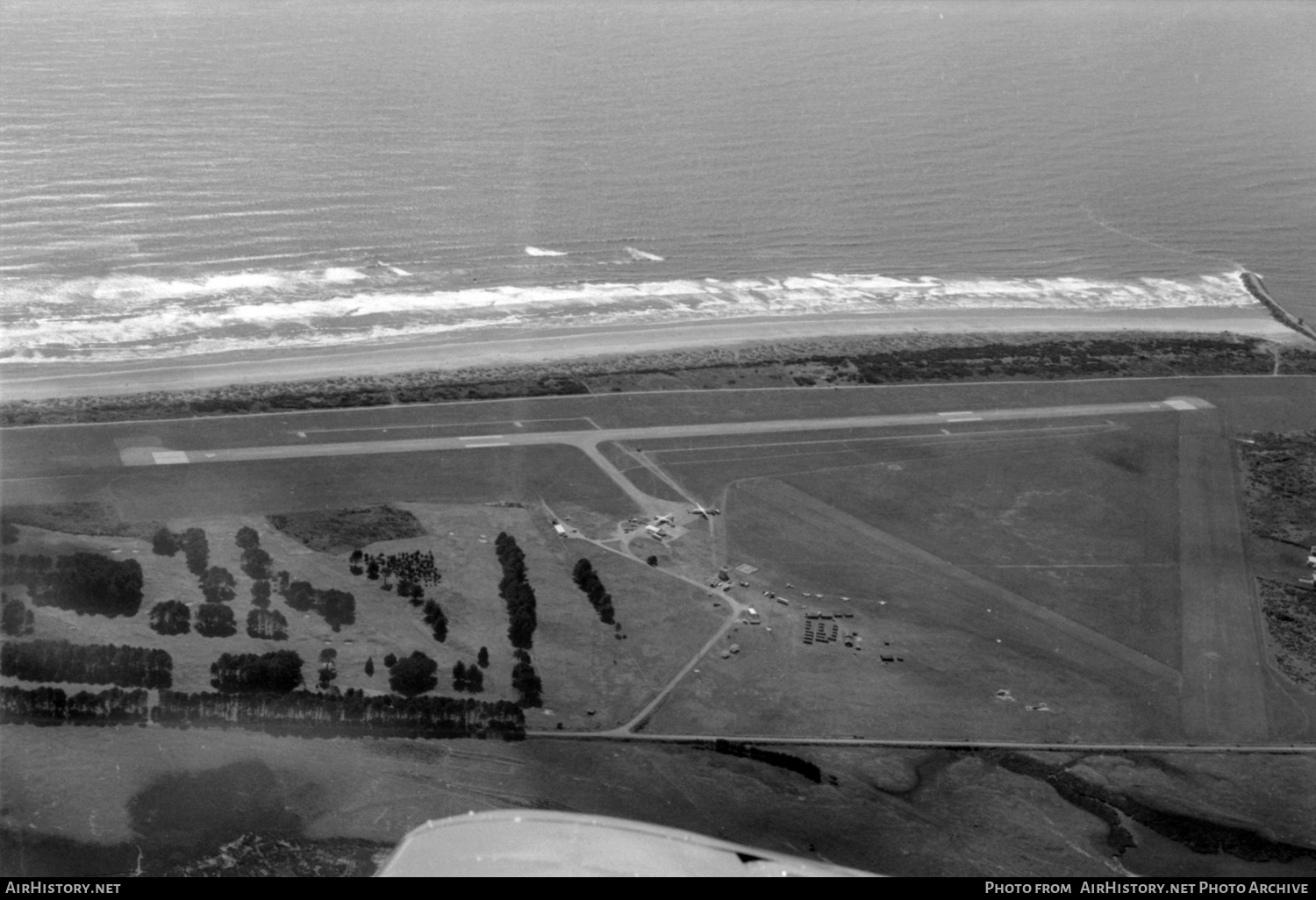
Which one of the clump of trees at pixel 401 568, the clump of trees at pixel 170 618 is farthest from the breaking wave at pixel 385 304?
the clump of trees at pixel 170 618

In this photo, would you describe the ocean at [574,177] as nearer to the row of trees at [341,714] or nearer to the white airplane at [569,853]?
the row of trees at [341,714]

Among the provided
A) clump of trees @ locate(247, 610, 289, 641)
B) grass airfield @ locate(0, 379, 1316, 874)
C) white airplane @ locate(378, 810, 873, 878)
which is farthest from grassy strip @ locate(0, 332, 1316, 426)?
white airplane @ locate(378, 810, 873, 878)

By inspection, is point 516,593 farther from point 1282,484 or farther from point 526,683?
point 1282,484

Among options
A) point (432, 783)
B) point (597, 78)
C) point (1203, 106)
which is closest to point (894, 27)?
point (1203, 106)

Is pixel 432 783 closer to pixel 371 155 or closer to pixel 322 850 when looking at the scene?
pixel 322 850

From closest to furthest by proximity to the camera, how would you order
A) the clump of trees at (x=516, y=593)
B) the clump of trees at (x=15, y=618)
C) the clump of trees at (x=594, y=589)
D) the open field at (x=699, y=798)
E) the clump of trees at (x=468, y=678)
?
the open field at (x=699, y=798)
the clump of trees at (x=15, y=618)
the clump of trees at (x=468, y=678)
the clump of trees at (x=516, y=593)
the clump of trees at (x=594, y=589)

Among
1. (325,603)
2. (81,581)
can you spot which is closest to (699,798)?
(325,603)
